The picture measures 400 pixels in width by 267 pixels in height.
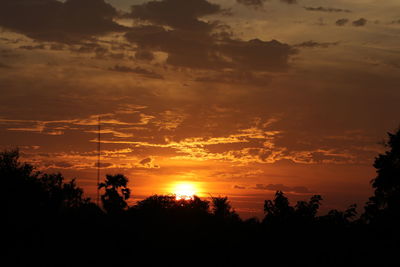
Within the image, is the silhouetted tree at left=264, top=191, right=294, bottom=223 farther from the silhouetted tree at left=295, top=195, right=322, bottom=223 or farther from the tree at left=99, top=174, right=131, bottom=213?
the tree at left=99, top=174, right=131, bottom=213

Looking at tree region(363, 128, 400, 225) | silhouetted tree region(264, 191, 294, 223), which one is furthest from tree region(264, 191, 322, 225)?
tree region(363, 128, 400, 225)

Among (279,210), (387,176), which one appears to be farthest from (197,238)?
(387,176)

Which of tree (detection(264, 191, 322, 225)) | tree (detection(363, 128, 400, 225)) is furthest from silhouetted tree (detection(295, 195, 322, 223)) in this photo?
tree (detection(363, 128, 400, 225))

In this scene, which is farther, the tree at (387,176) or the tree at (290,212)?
the tree at (387,176)

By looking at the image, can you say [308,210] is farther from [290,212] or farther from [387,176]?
[387,176]

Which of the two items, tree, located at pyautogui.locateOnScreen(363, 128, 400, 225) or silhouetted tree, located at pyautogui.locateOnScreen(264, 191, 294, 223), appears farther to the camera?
tree, located at pyautogui.locateOnScreen(363, 128, 400, 225)

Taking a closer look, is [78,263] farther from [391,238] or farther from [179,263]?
[391,238]

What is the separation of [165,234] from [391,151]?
104 feet

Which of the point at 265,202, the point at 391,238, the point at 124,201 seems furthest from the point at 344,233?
the point at 124,201

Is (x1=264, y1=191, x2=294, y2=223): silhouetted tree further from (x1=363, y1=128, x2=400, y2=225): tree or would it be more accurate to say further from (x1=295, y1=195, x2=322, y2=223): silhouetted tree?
(x1=363, y1=128, x2=400, y2=225): tree

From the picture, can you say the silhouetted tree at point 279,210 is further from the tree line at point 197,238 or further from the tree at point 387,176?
the tree at point 387,176

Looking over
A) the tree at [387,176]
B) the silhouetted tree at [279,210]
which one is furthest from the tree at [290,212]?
the tree at [387,176]

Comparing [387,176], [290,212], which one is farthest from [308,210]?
[387,176]

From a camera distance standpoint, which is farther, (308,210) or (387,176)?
(387,176)
